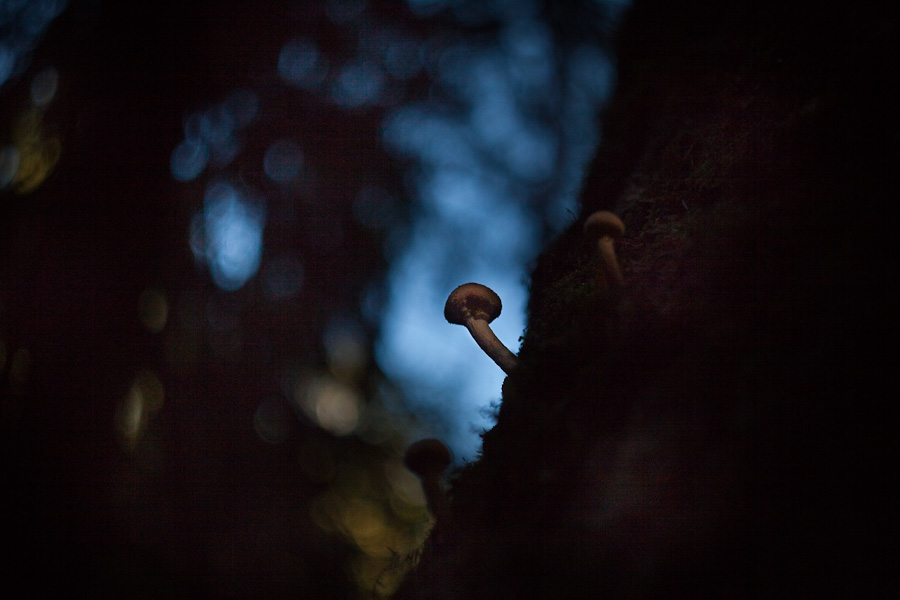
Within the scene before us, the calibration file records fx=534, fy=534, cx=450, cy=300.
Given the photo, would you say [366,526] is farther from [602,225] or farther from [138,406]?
[602,225]

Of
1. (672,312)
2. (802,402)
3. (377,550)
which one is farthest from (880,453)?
(377,550)

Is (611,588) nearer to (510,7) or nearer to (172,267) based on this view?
(172,267)

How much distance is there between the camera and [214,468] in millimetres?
3727

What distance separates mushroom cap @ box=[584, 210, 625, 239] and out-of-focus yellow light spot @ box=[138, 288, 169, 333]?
3.10m

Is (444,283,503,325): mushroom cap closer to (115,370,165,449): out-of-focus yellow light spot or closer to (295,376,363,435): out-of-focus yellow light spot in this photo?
(295,376,363,435): out-of-focus yellow light spot

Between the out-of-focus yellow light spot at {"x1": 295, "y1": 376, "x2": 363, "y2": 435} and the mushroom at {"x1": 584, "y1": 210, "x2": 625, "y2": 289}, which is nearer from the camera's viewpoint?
the mushroom at {"x1": 584, "y1": 210, "x2": 625, "y2": 289}

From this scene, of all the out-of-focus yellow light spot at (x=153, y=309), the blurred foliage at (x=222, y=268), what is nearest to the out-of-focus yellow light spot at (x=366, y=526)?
the blurred foliage at (x=222, y=268)

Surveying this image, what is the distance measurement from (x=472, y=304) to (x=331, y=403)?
2.57 m

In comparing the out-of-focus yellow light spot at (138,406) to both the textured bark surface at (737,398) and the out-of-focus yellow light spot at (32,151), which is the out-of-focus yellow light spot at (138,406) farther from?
the textured bark surface at (737,398)

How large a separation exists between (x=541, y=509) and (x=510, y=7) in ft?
19.5

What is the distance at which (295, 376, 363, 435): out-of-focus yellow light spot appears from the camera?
16.3ft

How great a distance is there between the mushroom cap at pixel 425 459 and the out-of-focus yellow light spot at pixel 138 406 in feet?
6.19

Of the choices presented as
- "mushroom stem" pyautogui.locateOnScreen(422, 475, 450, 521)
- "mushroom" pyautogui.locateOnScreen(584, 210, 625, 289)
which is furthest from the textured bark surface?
"mushroom" pyautogui.locateOnScreen(584, 210, 625, 289)

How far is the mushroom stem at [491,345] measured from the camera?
302 centimetres
